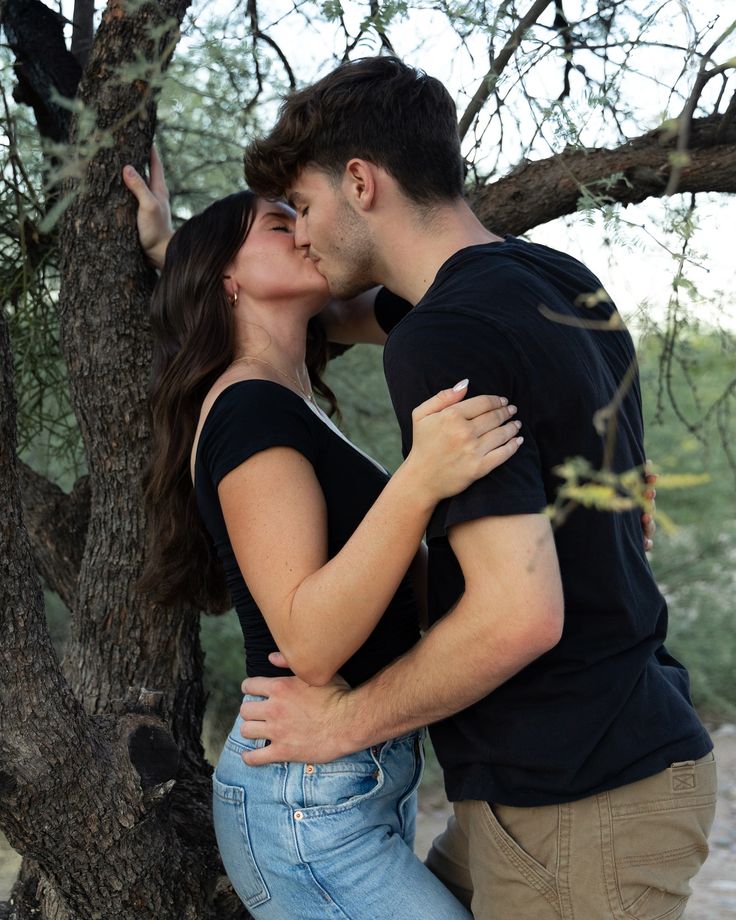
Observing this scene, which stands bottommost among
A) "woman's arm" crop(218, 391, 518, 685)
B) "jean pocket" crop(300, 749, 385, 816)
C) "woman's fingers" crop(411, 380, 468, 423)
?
"jean pocket" crop(300, 749, 385, 816)

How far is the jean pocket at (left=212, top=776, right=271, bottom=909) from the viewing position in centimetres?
157

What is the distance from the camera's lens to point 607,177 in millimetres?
2117

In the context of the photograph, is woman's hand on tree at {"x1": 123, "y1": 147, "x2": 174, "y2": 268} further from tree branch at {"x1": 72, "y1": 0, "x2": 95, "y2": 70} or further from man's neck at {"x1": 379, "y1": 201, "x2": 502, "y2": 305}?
man's neck at {"x1": 379, "y1": 201, "x2": 502, "y2": 305}

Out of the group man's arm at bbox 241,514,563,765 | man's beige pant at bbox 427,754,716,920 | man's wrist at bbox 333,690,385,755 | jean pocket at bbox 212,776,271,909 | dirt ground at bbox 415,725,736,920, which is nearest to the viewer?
man's arm at bbox 241,514,563,765

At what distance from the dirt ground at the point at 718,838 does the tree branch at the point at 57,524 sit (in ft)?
8.62

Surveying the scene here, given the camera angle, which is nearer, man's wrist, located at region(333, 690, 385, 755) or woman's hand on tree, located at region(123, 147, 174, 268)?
man's wrist, located at region(333, 690, 385, 755)

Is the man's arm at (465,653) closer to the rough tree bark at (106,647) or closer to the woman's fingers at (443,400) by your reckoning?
the woman's fingers at (443,400)

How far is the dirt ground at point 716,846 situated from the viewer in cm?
398

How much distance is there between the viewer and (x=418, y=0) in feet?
5.86

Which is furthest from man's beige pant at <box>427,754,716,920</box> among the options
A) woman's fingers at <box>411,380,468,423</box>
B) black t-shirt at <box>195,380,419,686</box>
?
woman's fingers at <box>411,380,468,423</box>

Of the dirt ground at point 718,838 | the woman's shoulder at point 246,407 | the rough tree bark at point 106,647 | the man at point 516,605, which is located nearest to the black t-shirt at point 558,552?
the man at point 516,605

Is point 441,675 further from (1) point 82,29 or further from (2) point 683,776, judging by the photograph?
(1) point 82,29

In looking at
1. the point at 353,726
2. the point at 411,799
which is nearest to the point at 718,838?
the point at 411,799

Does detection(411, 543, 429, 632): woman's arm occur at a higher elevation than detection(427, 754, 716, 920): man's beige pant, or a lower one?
higher
